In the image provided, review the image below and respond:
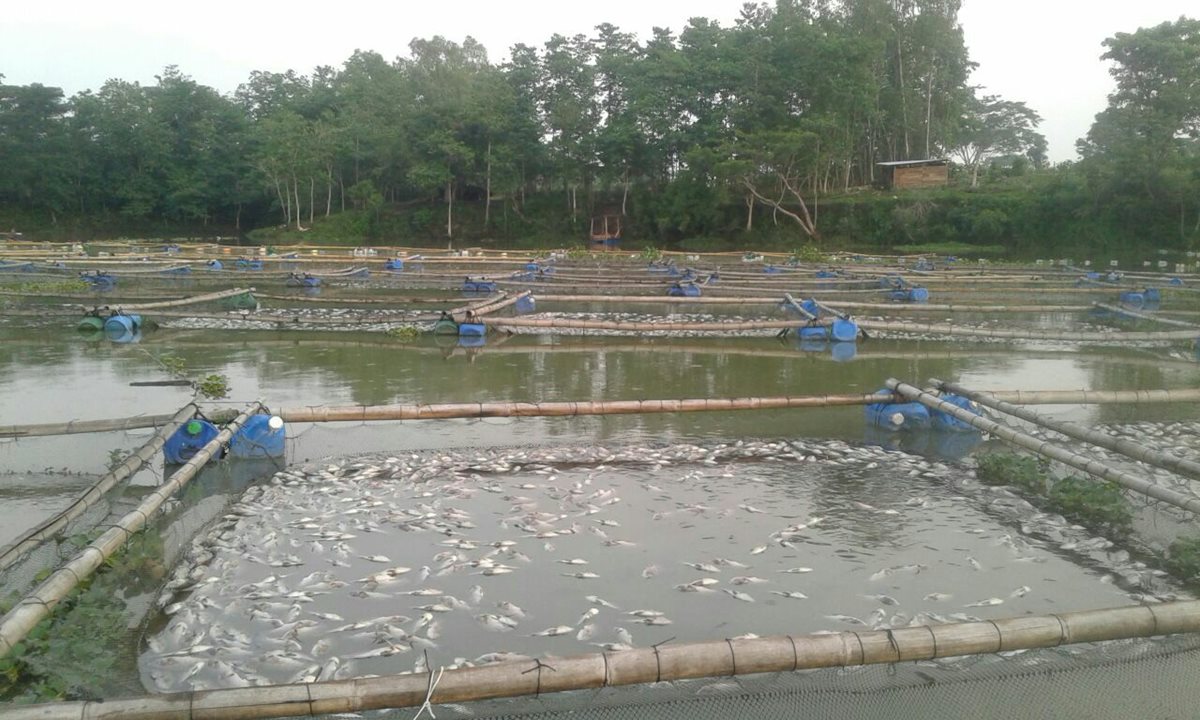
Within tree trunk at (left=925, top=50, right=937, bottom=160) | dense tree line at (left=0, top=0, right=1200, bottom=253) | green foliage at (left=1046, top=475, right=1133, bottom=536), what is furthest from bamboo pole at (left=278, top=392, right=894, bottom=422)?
tree trunk at (left=925, top=50, right=937, bottom=160)

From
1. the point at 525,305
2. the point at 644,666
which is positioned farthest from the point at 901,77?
the point at 644,666

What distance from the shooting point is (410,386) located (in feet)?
37.0

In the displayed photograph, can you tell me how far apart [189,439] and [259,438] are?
0.59 m

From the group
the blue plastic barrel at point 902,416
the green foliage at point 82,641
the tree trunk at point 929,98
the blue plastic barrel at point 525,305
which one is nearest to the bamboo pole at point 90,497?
the green foliage at point 82,641

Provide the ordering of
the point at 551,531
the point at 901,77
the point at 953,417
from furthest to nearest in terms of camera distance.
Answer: the point at 901,77 → the point at 953,417 → the point at 551,531

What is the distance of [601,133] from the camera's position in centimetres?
4728

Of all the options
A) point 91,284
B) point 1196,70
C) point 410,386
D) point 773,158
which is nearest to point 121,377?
point 410,386

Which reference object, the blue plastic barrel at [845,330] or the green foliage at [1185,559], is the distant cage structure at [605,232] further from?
the green foliage at [1185,559]

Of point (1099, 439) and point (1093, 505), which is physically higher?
point (1099, 439)

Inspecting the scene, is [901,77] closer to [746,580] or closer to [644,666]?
[746,580]

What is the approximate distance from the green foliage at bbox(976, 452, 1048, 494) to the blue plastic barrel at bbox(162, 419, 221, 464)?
6.77 meters

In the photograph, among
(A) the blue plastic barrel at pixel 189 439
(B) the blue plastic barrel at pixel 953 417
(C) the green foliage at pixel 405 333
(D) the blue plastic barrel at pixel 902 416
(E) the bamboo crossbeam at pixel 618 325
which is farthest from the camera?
(C) the green foliage at pixel 405 333

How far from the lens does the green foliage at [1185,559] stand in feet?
18.2

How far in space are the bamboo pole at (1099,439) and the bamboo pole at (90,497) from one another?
24.2 feet
